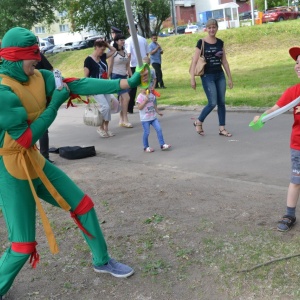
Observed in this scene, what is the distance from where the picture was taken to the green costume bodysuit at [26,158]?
3.31 metres

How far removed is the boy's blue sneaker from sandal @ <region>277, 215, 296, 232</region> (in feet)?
4.47

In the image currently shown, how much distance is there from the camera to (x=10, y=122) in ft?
10.6

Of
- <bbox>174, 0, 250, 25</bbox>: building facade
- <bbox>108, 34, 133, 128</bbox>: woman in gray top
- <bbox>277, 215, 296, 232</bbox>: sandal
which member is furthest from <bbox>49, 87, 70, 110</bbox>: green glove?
<bbox>174, 0, 250, 25</bbox>: building facade

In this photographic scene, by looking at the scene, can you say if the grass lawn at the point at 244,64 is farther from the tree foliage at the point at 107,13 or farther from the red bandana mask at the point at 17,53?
the red bandana mask at the point at 17,53

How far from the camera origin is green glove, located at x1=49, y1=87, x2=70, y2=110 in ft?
11.4

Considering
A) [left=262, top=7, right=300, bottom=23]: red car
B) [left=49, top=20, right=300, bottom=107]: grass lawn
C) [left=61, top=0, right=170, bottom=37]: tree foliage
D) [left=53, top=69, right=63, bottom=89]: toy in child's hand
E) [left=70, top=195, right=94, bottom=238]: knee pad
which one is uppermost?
[left=61, top=0, right=170, bottom=37]: tree foliage

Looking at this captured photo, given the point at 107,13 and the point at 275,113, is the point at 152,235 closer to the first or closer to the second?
the point at 275,113

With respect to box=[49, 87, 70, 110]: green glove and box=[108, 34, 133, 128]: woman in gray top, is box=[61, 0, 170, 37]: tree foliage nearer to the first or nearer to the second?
box=[108, 34, 133, 128]: woman in gray top

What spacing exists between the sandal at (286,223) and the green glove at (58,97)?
2168 millimetres

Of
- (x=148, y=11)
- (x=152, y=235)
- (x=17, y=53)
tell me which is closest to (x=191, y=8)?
(x=148, y=11)

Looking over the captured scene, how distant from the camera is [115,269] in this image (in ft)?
13.1

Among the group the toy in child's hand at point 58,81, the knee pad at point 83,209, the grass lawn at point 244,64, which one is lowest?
the grass lawn at point 244,64

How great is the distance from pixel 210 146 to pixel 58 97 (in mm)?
4845

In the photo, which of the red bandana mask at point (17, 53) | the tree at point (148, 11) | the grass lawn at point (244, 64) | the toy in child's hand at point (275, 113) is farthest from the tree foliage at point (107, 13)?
the red bandana mask at point (17, 53)
